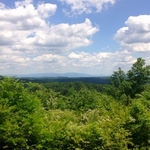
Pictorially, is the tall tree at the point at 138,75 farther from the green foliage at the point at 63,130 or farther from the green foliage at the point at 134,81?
the green foliage at the point at 63,130

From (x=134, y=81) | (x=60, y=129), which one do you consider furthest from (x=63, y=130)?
(x=134, y=81)

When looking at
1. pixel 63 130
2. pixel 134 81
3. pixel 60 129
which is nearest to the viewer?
pixel 63 130

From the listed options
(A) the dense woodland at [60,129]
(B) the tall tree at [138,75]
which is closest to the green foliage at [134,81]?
(B) the tall tree at [138,75]

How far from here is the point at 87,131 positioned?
25094mm

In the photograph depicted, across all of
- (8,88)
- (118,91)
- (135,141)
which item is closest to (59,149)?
→ (135,141)

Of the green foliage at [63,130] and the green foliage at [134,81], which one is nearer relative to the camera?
the green foliage at [63,130]

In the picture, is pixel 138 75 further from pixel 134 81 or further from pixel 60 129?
pixel 60 129

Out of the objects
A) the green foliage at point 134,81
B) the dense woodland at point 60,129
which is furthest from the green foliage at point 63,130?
the green foliage at point 134,81

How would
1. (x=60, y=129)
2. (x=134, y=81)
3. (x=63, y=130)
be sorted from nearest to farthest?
(x=63, y=130), (x=60, y=129), (x=134, y=81)

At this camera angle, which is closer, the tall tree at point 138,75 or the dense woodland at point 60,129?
the dense woodland at point 60,129

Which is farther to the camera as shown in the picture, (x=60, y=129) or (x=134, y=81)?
(x=134, y=81)

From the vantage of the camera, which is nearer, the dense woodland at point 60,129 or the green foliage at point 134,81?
the dense woodland at point 60,129

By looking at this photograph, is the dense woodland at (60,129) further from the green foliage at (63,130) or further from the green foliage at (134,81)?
the green foliage at (134,81)

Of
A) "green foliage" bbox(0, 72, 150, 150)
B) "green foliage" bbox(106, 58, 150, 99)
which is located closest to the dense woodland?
"green foliage" bbox(0, 72, 150, 150)
